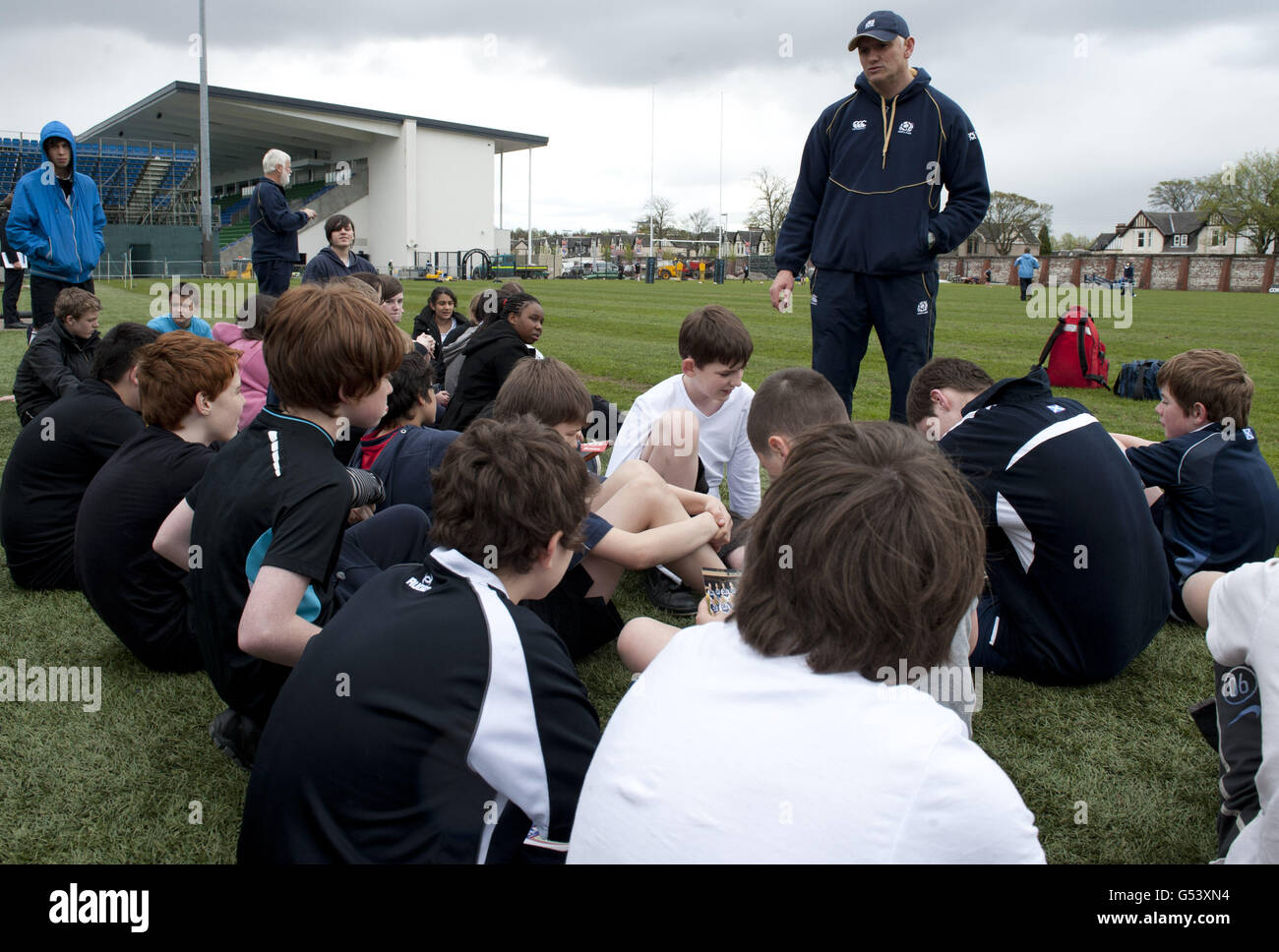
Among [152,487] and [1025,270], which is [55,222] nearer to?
[152,487]

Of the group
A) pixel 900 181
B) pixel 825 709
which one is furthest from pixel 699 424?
pixel 825 709

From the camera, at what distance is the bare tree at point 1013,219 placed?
271 ft

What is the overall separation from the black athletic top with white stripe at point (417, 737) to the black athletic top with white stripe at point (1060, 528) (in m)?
1.83

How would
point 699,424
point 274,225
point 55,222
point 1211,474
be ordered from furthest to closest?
point 274,225 < point 55,222 < point 699,424 < point 1211,474

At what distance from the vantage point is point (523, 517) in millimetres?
1910

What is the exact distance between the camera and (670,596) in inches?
152

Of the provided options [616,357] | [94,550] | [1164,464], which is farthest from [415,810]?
[616,357]

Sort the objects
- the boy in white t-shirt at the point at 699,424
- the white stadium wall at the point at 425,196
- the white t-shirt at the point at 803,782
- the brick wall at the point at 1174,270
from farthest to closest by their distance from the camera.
A: the white stadium wall at the point at 425,196 → the brick wall at the point at 1174,270 → the boy in white t-shirt at the point at 699,424 → the white t-shirt at the point at 803,782

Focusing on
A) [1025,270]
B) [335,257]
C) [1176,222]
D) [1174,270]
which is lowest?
[335,257]

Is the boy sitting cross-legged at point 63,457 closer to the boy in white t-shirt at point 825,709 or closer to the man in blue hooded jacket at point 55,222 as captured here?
the boy in white t-shirt at point 825,709

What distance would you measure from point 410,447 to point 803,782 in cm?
287

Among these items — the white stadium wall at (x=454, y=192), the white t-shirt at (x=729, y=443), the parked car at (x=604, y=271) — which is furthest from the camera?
the parked car at (x=604, y=271)

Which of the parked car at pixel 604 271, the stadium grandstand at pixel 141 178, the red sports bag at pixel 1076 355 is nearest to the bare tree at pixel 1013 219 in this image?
the parked car at pixel 604 271
